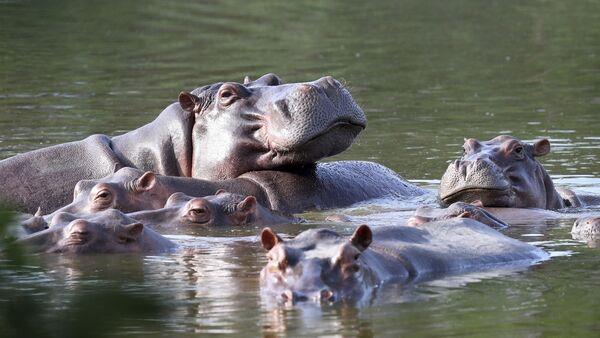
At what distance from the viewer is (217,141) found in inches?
336

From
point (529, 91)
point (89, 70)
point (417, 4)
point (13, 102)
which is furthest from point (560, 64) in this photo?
point (417, 4)

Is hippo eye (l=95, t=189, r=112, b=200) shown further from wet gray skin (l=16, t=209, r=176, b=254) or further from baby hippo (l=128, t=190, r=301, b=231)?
wet gray skin (l=16, t=209, r=176, b=254)

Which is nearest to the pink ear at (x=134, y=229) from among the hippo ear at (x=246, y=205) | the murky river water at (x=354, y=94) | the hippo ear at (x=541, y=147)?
the murky river water at (x=354, y=94)

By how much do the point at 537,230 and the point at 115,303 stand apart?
18.7 ft

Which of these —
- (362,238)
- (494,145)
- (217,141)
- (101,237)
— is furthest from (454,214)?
(217,141)

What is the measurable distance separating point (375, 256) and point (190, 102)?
3790mm

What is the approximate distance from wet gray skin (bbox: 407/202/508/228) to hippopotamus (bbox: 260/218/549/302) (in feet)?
1.39

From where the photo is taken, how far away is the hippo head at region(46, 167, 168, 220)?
7.47 m

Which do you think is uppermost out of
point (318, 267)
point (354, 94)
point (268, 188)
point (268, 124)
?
point (318, 267)

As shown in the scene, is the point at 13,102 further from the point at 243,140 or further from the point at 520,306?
the point at 520,306

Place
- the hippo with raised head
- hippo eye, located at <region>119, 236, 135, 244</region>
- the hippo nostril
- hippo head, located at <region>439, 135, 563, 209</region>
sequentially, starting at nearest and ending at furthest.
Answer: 1. the hippo nostril
2. hippo eye, located at <region>119, 236, 135, 244</region>
3. hippo head, located at <region>439, 135, 563, 209</region>
4. the hippo with raised head

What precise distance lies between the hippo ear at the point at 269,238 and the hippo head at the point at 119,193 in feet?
9.06

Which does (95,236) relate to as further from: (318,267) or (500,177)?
(500,177)

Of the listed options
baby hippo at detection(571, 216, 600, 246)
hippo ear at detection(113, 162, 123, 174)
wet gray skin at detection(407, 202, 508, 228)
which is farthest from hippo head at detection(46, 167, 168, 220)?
baby hippo at detection(571, 216, 600, 246)
